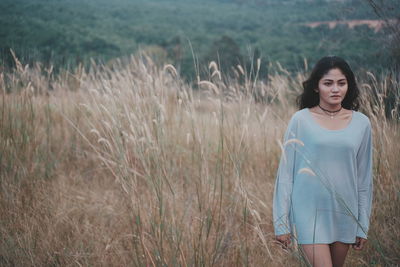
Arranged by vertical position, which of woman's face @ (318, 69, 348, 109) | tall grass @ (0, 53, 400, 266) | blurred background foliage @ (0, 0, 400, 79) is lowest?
tall grass @ (0, 53, 400, 266)

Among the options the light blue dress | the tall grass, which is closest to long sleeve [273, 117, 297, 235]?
the light blue dress

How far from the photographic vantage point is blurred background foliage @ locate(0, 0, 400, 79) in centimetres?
432

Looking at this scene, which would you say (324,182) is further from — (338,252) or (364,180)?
(338,252)

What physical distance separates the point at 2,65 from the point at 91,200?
1.75m

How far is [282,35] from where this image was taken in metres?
23.0

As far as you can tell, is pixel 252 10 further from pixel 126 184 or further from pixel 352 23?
pixel 126 184

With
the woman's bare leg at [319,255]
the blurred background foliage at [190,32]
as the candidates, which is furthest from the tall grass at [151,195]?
the blurred background foliage at [190,32]

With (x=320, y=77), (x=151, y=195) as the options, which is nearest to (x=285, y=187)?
(x=320, y=77)

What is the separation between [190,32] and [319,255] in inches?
1042

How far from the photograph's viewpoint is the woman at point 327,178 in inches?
53.6

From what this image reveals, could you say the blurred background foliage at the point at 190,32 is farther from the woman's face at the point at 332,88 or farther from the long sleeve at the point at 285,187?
the long sleeve at the point at 285,187

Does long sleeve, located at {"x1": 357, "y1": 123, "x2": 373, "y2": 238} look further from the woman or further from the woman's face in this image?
the woman's face

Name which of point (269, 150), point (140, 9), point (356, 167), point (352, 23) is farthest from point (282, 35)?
point (356, 167)

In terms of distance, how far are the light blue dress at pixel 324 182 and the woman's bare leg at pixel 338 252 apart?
36mm
